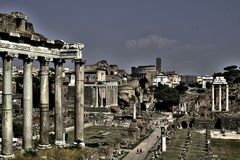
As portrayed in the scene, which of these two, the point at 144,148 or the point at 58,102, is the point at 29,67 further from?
the point at 144,148

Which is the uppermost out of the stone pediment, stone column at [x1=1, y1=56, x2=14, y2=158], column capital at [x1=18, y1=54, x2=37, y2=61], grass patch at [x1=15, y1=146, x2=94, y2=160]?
the stone pediment

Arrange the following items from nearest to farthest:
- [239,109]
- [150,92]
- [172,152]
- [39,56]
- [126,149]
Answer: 1. [39,56]
2. [172,152]
3. [126,149]
4. [239,109]
5. [150,92]

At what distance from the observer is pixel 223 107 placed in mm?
92250

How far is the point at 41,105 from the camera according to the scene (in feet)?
68.3

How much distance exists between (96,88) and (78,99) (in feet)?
223

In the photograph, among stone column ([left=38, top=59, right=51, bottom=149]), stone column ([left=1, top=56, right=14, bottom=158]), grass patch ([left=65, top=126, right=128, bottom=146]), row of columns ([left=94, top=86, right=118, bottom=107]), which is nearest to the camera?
stone column ([left=1, top=56, right=14, bottom=158])

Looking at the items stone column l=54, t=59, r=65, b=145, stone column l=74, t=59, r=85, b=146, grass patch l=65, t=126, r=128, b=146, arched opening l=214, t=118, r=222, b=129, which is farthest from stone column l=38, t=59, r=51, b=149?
arched opening l=214, t=118, r=222, b=129

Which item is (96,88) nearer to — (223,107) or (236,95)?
(223,107)

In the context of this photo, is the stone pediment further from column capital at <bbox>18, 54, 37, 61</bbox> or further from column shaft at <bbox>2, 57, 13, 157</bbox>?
column shaft at <bbox>2, 57, 13, 157</bbox>

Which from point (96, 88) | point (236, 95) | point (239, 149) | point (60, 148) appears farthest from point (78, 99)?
point (236, 95)

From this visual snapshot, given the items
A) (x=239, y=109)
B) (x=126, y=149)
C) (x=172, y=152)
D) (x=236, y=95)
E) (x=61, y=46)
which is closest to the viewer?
(x=61, y=46)

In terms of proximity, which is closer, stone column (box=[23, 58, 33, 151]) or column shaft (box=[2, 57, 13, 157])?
column shaft (box=[2, 57, 13, 157])

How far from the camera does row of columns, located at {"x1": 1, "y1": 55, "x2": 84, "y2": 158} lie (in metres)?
17.5

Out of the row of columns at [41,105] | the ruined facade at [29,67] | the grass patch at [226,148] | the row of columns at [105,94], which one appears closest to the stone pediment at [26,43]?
the ruined facade at [29,67]
